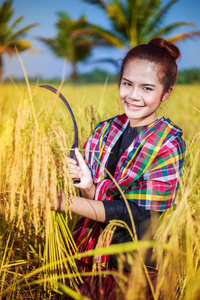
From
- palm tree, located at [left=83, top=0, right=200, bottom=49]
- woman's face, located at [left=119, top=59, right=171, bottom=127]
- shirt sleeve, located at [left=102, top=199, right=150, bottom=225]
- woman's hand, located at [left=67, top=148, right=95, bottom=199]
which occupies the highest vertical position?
palm tree, located at [left=83, top=0, right=200, bottom=49]

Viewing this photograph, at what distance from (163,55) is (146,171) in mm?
464

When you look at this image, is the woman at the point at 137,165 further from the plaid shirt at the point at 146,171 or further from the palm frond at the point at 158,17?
the palm frond at the point at 158,17

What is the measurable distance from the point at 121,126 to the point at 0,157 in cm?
54

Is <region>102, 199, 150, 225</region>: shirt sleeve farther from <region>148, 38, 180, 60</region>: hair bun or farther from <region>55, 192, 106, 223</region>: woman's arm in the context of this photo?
<region>148, 38, 180, 60</region>: hair bun

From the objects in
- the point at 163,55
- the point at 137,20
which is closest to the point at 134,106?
the point at 163,55

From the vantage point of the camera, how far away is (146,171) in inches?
34.4

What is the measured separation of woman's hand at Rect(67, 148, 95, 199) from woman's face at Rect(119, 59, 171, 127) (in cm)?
28

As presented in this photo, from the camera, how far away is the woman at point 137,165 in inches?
32.9

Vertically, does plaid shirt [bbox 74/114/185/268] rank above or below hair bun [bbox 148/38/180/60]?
below

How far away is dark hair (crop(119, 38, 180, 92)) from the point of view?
917mm

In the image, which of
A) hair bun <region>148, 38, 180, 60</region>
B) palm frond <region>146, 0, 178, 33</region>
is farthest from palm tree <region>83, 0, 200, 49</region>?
hair bun <region>148, 38, 180, 60</region>

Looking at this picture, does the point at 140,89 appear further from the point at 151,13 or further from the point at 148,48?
the point at 151,13

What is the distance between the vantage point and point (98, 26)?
34.0ft

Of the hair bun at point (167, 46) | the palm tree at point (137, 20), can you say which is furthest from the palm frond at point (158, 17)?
the hair bun at point (167, 46)
